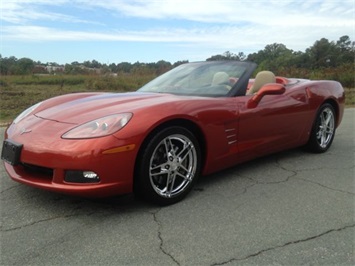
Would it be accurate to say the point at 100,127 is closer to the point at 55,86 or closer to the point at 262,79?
the point at 262,79

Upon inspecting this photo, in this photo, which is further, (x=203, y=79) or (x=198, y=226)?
(x=203, y=79)

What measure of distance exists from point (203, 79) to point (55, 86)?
16296 millimetres

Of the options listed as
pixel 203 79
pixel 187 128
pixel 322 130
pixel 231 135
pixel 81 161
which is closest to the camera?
pixel 81 161

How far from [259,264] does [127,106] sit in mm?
1552

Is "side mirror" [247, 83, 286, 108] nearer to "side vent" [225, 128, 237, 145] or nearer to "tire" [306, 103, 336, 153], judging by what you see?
"side vent" [225, 128, 237, 145]

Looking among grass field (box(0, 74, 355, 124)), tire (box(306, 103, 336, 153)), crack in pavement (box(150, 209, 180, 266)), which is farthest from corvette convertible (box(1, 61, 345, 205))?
grass field (box(0, 74, 355, 124))

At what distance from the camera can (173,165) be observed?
3.06 metres

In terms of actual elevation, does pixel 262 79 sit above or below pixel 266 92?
above

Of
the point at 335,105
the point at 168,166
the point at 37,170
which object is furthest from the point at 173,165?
the point at 335,105

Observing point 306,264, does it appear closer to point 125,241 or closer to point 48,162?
point 125,241

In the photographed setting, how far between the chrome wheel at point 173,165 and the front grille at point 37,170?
74 centimetres

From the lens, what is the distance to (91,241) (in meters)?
2.40

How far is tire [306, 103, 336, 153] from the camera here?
4.70 m

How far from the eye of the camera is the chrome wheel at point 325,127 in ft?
15.8
